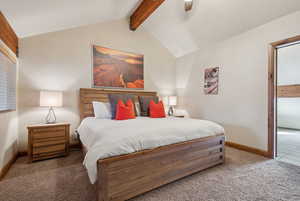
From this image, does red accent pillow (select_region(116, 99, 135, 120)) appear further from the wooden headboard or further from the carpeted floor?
the carpeted floor

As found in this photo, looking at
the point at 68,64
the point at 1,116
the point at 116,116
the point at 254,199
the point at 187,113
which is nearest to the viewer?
the point at 254,199

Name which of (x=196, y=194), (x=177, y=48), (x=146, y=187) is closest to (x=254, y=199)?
(x=196, y=194)

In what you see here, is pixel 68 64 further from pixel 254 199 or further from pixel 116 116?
pixel 254 199

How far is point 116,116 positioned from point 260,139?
8.83 ft

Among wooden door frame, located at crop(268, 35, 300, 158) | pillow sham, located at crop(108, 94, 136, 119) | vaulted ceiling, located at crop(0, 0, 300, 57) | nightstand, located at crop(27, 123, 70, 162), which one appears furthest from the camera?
pillow sham, located at crop(108, 94, 136, 119)

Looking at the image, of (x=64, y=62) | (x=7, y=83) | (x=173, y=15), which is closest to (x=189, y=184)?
(x=7, y=83)

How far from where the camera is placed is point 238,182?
170 cm

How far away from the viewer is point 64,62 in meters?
2.91

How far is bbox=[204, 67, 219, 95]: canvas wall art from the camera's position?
10.8 ft

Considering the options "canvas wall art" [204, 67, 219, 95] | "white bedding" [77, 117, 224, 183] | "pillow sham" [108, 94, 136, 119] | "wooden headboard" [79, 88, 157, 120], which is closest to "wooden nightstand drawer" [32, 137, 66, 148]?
"wooden headboard" [79, 88, 157, 120]

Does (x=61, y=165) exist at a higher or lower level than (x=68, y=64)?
lower

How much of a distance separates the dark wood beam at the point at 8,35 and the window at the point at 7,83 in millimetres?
213

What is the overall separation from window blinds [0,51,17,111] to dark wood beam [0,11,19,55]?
0.80 feet

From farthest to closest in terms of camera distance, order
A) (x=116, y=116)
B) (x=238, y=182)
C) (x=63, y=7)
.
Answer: (x=116, y=116) < (x=63, y=7) < (x=238, y=182)
